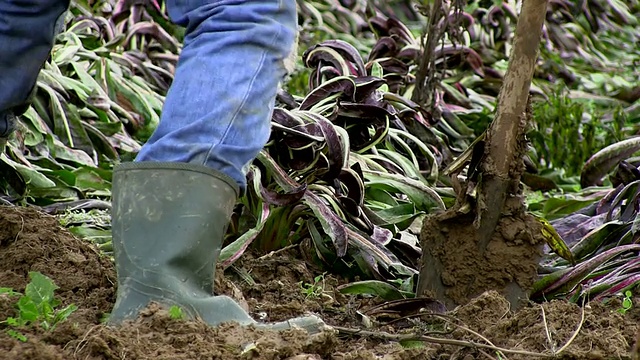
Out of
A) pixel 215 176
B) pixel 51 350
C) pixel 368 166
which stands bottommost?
pixel 368 166

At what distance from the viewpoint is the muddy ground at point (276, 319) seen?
1.97m

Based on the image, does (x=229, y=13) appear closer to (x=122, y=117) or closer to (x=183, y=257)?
(x=183, y=257)

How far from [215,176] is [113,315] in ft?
1.15

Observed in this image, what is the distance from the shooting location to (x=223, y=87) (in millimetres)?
2135

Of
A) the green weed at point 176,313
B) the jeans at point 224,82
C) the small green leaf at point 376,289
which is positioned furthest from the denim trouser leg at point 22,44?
the small green leaf at point 376,289

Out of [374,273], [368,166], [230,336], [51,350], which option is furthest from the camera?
[368,166]

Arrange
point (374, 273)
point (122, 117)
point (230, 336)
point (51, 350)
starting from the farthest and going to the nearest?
1. point (122, 117)
2. point (374, 273)
3. point (230, 336)
4. point (51, 350)

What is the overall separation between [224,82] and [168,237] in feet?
1.10

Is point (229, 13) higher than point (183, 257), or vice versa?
point (229, 13)

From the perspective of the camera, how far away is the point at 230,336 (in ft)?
6.69

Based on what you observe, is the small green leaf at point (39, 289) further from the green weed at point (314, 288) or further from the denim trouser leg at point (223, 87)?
the green weed at point (314, 288)

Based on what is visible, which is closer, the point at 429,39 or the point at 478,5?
the point at 429,39

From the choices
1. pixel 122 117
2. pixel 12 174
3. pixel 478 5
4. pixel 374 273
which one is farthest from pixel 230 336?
pixel 478 5

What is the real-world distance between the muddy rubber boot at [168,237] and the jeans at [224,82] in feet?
0.13
